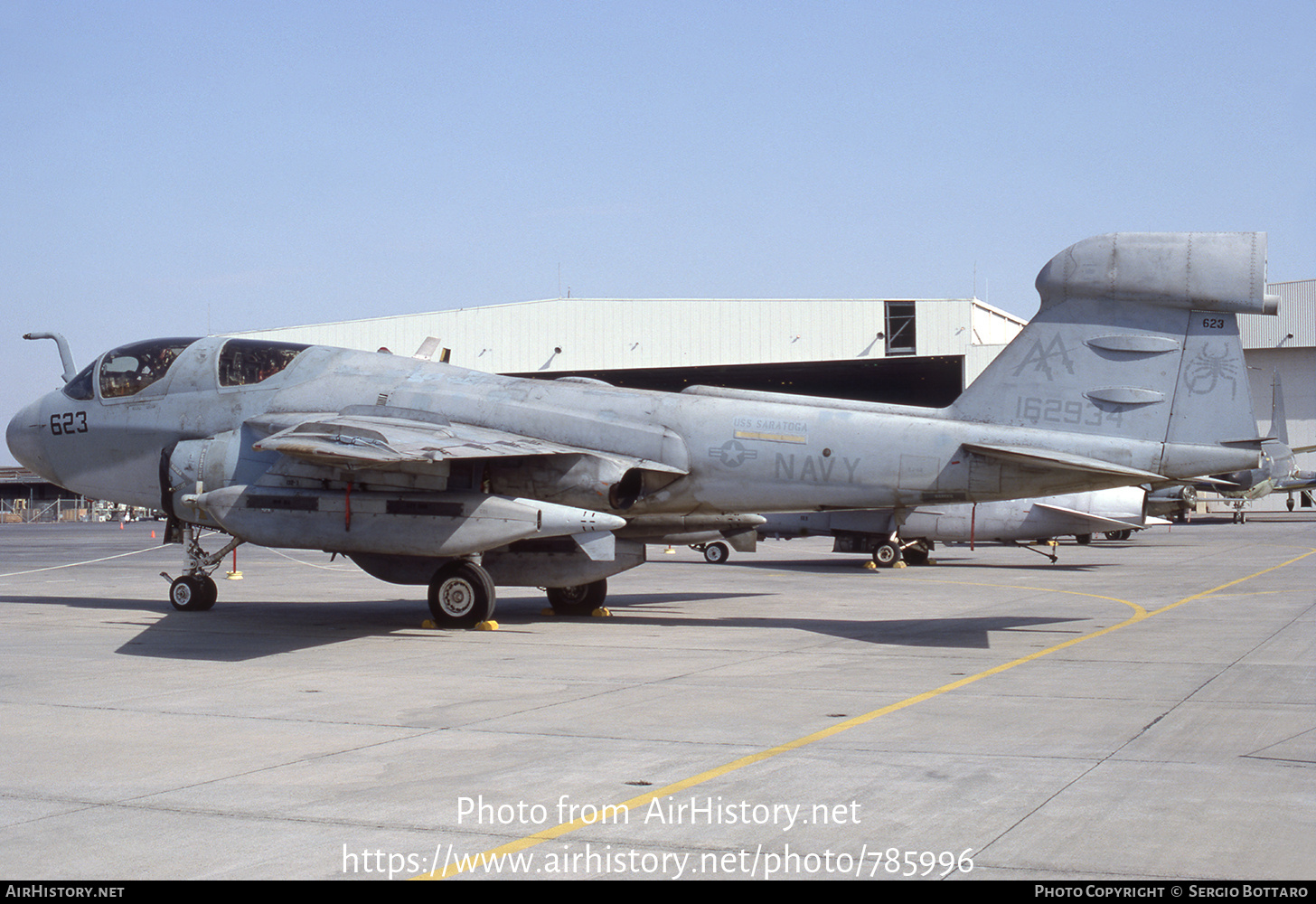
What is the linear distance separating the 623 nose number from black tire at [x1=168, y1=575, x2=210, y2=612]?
2.54 metres

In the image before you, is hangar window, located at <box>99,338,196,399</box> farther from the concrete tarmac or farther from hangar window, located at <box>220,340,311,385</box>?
the concrete tarmac

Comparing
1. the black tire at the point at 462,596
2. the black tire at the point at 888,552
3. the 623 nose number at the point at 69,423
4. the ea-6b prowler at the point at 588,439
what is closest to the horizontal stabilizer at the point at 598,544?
the ea-6b prowler at the point at 588,439

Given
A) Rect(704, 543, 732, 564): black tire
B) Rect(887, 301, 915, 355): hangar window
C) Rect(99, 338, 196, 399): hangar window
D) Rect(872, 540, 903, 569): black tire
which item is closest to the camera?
Rect(99, 338, 196, 399): hangar window

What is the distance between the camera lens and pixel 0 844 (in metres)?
5.12

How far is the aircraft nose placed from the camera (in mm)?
16531

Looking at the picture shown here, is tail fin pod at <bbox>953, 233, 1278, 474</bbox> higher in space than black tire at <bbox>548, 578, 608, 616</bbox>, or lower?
higher

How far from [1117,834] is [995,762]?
1522 millimetres

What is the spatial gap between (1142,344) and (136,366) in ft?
42.7

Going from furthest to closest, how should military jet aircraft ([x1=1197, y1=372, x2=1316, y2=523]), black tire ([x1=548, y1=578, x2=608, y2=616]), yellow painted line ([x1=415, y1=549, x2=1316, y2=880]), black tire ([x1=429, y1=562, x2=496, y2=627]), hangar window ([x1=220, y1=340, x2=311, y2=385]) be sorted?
military jet aircraft ([x1=1197, y1=372, x2=1316, y2=523]), black tire ([x1=548, y1=578, x2=608, y2=616]), hangar window ([x1=220, y1=340, x2=311, y2=385]), black tire ([x1=429, y1=562, x2=496, y2=627]), yellow painted line ([x1=415, y1=549, x2=1316, y2=880])

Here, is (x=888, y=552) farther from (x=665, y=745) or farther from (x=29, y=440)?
(x=665, y=745)

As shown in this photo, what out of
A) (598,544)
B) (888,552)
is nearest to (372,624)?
(598,544)

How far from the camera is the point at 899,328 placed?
157ft

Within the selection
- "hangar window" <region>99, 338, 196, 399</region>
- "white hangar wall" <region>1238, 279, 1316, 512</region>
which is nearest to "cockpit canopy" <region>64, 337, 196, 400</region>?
"hangar window" <region>99, 338, 196, 399</region>
